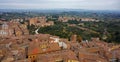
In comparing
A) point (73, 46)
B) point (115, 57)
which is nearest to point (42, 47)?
point (73, 46)

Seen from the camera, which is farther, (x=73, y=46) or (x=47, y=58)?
(x=73, y=46)

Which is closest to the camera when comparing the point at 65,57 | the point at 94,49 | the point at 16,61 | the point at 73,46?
the point at 16,61

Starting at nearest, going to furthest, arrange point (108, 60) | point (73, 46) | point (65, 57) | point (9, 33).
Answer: point (65, 57)
point (108, 60)
point (73, 46)
point (9, 33)

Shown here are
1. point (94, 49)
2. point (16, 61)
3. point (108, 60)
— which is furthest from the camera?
point (94, 49)

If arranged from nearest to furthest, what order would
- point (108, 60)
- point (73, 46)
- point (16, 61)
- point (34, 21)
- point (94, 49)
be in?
point (16, 61)
point (108, 60)
point (94, 49)
point (73, 46)
point (34, 21)

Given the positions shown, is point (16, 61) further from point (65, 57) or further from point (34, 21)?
point (34, 21)

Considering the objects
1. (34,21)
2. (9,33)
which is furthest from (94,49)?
(34,21)

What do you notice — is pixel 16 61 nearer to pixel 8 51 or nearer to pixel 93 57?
pixel 8 51

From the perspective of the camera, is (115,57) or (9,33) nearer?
(115,57)
